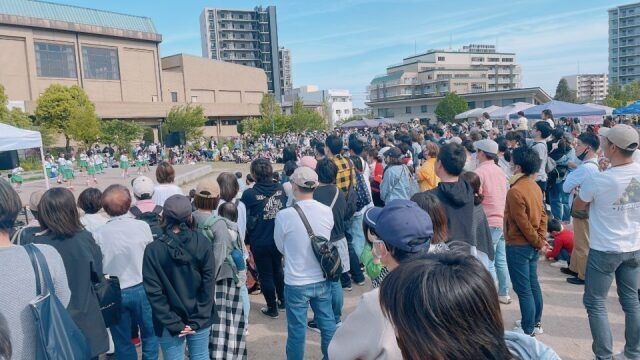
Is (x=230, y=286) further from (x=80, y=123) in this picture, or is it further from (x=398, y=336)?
(x=80, y=123)

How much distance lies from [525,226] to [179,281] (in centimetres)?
293

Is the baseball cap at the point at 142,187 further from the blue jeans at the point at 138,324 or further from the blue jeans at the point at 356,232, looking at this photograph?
the blue jeans at the point at 356,232

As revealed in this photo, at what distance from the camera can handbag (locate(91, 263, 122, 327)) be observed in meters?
3.24

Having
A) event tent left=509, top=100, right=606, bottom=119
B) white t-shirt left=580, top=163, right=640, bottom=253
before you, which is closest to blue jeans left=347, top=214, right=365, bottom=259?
white t-shirt left=580, top=163, right=640, bottom=253

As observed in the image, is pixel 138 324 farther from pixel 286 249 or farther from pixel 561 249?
pixel 561 249

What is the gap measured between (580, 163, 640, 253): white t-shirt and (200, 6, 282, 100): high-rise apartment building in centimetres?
9051

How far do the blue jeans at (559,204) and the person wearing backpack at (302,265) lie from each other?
649 centimetres

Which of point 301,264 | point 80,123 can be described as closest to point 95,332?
point 301,264

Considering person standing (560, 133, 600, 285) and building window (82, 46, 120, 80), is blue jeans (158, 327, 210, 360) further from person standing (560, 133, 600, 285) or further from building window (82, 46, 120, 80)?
building window (82, 46, 120, 80)

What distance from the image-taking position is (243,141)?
4050 cm

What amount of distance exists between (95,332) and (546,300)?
192 inches

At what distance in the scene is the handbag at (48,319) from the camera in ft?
7.58

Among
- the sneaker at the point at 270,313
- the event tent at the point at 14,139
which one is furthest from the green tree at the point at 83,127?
the sneaker at the point at 270,313

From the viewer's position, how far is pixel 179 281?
124 inches
